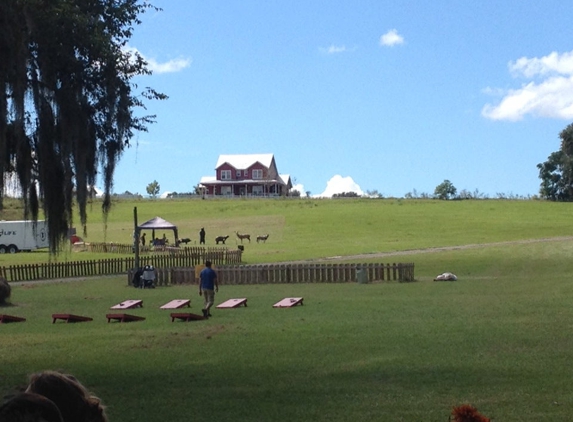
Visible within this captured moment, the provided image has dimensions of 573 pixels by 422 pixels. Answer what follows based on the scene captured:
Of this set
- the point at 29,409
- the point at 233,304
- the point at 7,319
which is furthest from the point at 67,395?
the point at 233,304

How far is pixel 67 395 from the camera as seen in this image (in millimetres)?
3607

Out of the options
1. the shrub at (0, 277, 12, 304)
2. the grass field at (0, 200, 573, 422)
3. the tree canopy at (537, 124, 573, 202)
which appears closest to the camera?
the grass field at (0, 200, 573, 422)

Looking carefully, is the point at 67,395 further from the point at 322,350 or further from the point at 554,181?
the point at 554,181

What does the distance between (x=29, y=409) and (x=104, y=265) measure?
4251 cm

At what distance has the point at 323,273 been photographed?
36750mm

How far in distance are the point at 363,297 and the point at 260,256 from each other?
2667 cm

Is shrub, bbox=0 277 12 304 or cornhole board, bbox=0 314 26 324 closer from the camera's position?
cornhole board, bbox=0 314 26 324

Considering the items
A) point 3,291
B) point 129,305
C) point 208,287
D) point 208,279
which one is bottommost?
point 129,305

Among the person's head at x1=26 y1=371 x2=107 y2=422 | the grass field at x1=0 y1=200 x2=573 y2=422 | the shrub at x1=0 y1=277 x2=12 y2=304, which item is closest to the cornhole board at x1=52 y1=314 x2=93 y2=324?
the grass field at x1=0 y1=200 x2=573 y2=422

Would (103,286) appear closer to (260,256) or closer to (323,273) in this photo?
(323,273)

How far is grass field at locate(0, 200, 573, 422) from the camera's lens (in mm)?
10461

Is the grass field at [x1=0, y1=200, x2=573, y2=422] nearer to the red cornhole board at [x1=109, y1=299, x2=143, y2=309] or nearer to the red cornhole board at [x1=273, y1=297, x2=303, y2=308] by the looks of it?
the red cornhole board at [x1=273, y1=297, x2=303, y2=308]

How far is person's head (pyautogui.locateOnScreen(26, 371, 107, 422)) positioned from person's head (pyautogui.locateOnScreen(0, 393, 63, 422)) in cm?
32

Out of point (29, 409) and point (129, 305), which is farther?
point (129, 305)
